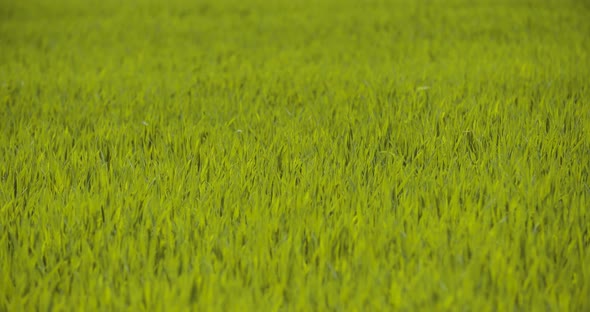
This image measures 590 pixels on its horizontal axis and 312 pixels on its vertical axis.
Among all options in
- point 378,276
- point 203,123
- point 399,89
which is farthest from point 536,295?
point 399,89

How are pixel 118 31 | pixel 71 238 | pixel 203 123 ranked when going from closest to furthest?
1. pixel 71 238
2. pixel 203 123
3. pixel 118 31

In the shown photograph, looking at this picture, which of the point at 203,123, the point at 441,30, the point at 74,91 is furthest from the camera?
the point at 441,30

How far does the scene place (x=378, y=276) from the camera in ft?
5.07

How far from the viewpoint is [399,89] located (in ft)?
13.2

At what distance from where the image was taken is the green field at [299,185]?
153 cm

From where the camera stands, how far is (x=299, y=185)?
2238 millimetres

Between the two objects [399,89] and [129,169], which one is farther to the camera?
[399,89]

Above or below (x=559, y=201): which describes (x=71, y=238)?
above

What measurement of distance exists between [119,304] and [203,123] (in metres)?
1.84

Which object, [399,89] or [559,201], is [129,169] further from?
[399,89]

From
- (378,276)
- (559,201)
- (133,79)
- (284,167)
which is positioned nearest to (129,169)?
(284,167)

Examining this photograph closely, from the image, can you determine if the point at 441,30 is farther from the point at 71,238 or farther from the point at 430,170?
the point at 71,238

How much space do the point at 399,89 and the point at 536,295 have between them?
2692mm

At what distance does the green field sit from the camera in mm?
1532
